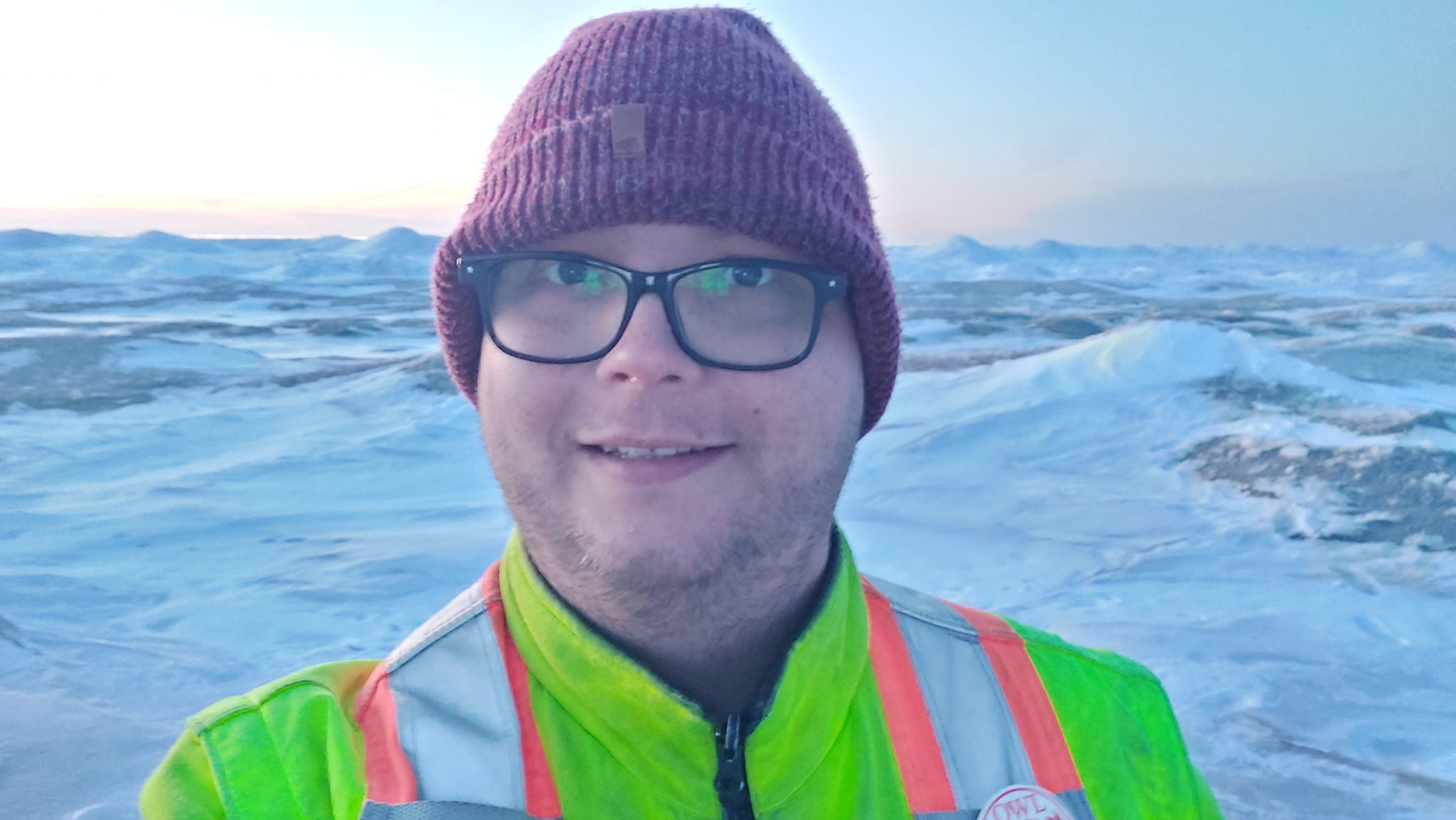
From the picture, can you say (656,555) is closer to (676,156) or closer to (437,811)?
(437,811)

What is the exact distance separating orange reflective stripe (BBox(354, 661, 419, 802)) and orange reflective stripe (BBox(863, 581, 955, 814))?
0.55m

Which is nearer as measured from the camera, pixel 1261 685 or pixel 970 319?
pixel 1261 685

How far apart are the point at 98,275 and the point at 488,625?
26794mm

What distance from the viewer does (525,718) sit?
940 millimetres

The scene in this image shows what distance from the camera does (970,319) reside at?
16.5m

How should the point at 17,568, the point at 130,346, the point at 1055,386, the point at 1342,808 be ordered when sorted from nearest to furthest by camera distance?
the point at 1342,808 → the point at 17,568 → the point at 1055,386 → the point at 130,346

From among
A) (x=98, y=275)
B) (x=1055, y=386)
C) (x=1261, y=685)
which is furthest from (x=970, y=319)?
(x=98, y=275)

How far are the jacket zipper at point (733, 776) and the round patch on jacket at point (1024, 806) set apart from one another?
271mm

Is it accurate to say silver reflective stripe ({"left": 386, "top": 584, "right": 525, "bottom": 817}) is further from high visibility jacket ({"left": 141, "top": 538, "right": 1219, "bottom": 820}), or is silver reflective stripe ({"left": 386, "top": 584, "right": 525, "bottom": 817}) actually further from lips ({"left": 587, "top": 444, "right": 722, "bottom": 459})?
lips ({"left": 587, "top": 444, "right": 722, "bottom": 459})

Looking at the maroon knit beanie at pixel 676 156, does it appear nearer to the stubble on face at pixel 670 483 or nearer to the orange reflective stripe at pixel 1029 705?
the stubble on face at pixel 670 483

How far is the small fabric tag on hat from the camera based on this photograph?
3.14 ft

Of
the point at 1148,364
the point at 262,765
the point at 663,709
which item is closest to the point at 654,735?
the point at 663,709

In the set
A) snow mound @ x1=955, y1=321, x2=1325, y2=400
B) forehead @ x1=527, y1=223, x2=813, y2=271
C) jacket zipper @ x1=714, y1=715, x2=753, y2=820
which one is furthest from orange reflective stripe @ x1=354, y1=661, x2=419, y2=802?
snow mound @ x1=955, y1=321, x2=1325, y2=400

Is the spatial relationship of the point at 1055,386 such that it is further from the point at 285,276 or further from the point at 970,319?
the point at 285,276
